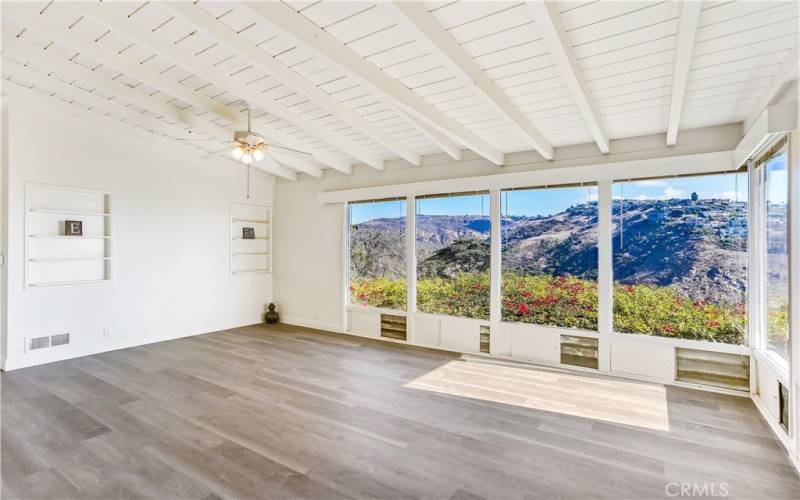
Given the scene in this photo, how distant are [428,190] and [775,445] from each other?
436cm

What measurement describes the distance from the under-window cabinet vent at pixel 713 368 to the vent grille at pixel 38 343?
23.9 feet

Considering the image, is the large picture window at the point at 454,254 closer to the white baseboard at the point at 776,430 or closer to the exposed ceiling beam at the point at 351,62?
the exposed ceiling beam at the point at 351,62

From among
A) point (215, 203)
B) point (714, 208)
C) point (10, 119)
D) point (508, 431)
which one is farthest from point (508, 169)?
point (10, 119)

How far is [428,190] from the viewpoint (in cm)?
588

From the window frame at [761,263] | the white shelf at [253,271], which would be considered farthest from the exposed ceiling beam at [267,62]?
the white shelf at [253,271]

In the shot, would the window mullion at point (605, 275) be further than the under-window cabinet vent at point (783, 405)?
Yes

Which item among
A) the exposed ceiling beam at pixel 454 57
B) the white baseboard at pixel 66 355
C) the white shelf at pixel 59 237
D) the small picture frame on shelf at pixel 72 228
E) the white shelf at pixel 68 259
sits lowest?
the white baseboard at pixel 66 355

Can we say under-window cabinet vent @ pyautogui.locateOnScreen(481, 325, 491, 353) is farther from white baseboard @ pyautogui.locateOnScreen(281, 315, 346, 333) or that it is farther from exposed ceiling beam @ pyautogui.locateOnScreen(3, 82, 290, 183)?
exposed ceiling beam @ pyautogui.locateOnScreen(3, 82, 290, 183)

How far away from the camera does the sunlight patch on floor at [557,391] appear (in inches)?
140

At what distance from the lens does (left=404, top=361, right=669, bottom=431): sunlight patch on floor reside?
140 inches

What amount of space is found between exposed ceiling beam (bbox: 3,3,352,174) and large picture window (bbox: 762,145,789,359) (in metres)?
A: 5.18

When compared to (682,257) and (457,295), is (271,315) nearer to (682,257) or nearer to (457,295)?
(457,295)

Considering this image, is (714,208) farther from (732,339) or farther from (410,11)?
(410,11)

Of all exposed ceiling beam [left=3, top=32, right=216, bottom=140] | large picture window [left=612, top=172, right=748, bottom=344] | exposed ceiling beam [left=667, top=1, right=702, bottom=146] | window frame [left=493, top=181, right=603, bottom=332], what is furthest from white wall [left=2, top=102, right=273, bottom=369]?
exposed ceiling beam [left=667, top=1, right=702, bottom=146]
